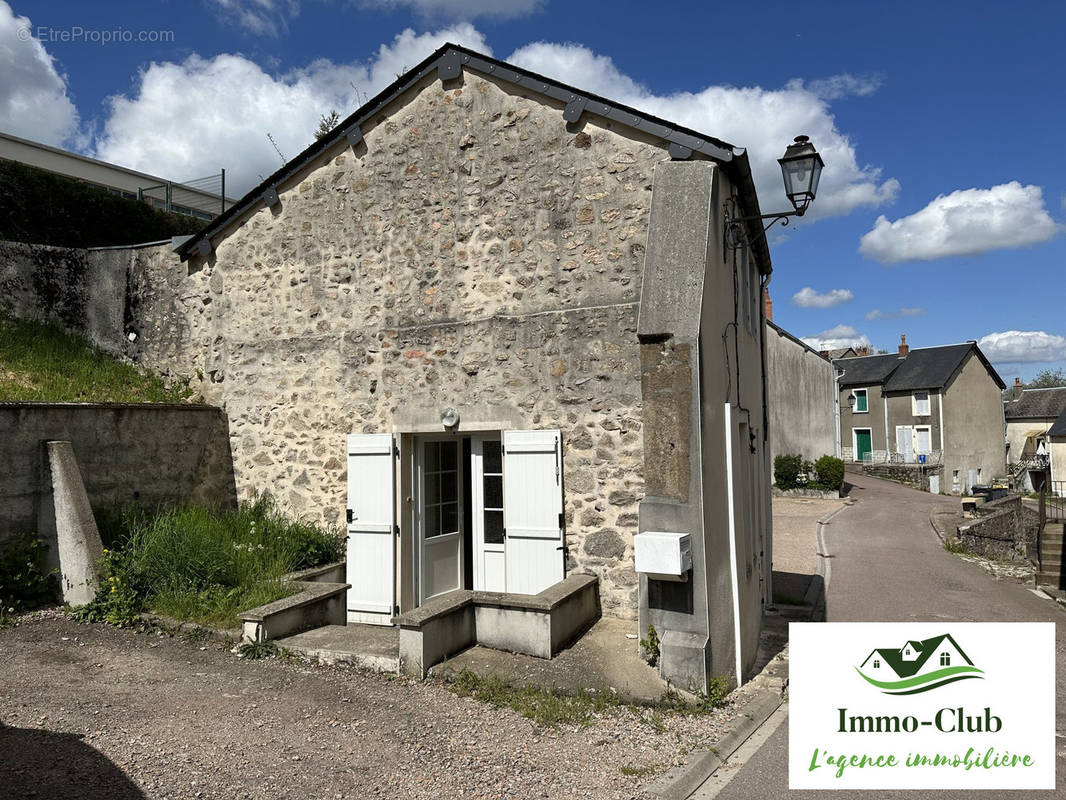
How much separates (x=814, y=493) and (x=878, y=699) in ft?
70.7

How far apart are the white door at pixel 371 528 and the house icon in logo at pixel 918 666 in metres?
4.59

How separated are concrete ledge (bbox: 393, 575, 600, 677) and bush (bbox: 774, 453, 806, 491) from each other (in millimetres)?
20658

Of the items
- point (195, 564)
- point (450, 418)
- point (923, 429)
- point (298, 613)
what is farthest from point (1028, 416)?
point (195, 564)

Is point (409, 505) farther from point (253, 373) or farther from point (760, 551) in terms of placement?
point (760, 551)

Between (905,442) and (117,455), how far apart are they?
34.9 meters

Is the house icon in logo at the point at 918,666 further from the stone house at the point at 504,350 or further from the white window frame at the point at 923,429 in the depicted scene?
the white window frame at the point at 923,429

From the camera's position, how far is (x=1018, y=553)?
15398mm

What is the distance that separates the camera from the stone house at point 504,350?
566 cm

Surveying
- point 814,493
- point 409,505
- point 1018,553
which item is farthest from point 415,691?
point 814,493

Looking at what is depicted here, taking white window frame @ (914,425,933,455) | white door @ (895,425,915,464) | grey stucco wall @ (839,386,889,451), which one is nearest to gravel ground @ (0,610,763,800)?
white window frame @ (914,425,933,455)

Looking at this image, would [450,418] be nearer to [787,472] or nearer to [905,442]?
[787,472]

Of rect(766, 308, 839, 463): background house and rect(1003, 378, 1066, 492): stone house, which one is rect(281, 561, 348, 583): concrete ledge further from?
rect(1003, 378, 1066, 492): stone house

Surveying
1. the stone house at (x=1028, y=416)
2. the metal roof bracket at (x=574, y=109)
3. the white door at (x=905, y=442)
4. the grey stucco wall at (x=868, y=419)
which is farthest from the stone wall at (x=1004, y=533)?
the stone house at (x=1028, y=416)

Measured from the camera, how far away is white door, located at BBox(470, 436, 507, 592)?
7.27m
